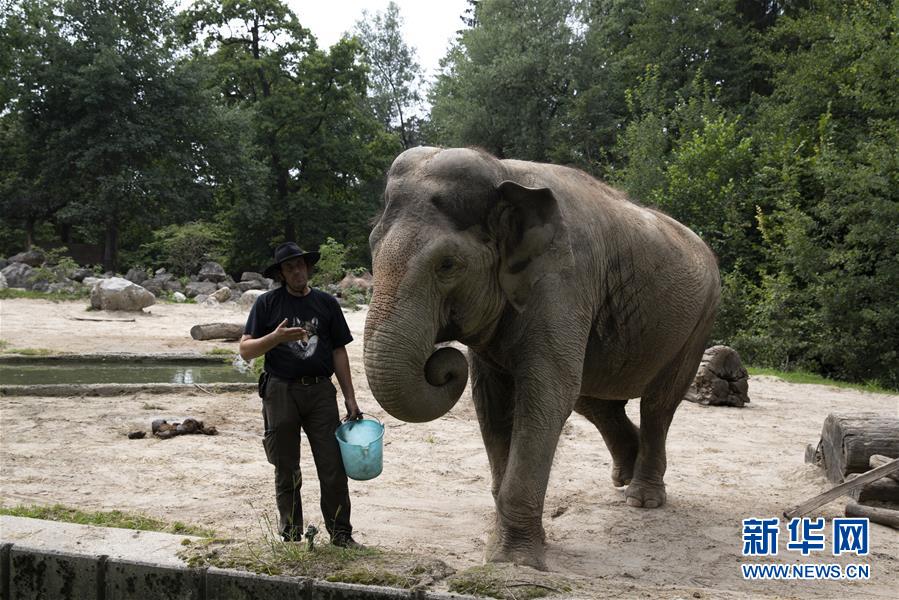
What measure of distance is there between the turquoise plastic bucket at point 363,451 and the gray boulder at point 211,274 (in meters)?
27.0

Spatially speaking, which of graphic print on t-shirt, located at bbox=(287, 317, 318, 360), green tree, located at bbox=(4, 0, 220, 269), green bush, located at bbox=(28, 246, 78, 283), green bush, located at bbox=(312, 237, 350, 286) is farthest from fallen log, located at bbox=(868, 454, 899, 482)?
green tree, located at bbox=(4, 0, 220, 269)

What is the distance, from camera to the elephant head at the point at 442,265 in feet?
12.8

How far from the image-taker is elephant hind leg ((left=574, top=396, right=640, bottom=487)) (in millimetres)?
6414

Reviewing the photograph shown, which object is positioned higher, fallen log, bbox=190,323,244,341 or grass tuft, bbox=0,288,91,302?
grass tuft, bbox=0,288,91,302

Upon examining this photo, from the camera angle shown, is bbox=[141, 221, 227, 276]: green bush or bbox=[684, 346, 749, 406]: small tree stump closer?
bbox=[684, 346, 749, 406]: small tree stump

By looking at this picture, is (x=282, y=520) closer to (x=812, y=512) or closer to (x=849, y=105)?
(x=812, y=512)

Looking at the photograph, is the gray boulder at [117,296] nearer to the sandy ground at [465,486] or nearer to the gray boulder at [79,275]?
the gray boulder at [79,275]

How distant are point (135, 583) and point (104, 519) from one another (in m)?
1.16

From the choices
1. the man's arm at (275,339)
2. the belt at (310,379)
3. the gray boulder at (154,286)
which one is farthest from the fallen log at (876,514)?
the gray boulder at (154,286)

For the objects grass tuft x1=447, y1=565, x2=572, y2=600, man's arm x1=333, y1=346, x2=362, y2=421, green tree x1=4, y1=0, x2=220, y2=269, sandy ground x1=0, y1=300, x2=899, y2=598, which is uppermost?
green tree x1=4, y1=0, x2=220, y2=269

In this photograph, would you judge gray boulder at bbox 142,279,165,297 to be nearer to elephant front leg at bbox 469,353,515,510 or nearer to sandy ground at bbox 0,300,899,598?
sandy ground at bbox 0,300,899,598

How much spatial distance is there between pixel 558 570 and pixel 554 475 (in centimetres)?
247

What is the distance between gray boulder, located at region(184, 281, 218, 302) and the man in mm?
22765

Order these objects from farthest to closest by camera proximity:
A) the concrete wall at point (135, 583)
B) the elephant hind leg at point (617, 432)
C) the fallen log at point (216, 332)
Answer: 1. the fallen log at point (216, 332)
2. the elephant hind leg at point (617, 432)
3. the concrete wall at point (135, 583)
